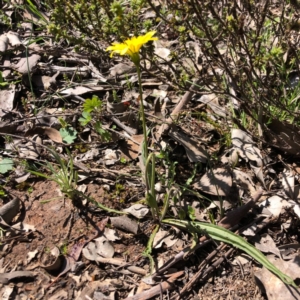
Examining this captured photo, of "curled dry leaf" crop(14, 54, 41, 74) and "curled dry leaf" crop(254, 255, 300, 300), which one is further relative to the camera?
"curled dry leaf" crop(14, 54, 41, 74)

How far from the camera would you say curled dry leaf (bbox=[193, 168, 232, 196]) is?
235 cm

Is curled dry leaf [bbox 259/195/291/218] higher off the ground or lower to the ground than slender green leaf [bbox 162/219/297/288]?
higher

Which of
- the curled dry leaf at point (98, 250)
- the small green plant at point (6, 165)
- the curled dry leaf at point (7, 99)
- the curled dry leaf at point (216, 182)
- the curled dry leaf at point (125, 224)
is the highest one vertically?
the curled dry leaf at point (7, 99)

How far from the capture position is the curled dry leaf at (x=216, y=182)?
2354 millimetres

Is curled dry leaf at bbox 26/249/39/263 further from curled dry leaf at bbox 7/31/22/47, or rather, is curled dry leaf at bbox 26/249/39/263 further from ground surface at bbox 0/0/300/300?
curled dry leaf at bbox 7/31/22/47

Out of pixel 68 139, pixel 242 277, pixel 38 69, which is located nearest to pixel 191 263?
pixel 242 277

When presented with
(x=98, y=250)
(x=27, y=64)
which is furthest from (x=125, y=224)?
(x=27, y=64)

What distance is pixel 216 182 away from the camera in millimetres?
2383

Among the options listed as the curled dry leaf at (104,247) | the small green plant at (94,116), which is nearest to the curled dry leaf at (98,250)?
the curled dry leaf at (104,247)

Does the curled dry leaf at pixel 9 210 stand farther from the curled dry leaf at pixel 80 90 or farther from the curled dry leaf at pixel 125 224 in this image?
the curled dry leaf at pixel 80 90

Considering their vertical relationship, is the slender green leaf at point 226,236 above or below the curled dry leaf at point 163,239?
A: above

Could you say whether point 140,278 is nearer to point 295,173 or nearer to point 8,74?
point 295,173

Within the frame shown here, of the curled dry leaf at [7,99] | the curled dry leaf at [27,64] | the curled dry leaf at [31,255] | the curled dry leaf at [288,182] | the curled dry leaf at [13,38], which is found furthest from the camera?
the curled dry leaf at [13,38]

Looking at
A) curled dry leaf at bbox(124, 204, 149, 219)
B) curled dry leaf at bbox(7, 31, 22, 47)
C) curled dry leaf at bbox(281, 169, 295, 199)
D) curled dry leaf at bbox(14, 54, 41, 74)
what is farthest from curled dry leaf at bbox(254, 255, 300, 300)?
curled dry leaf at bbox(7, 31, 22, 47)
